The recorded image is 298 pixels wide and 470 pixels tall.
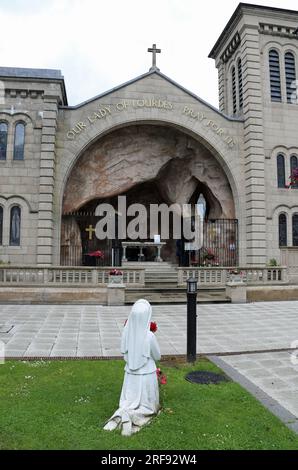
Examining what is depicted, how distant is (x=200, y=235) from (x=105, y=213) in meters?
6.29

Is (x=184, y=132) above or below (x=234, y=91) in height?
below

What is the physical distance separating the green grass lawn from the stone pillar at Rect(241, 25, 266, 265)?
14.6 meters

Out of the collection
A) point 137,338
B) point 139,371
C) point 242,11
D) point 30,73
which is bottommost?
point 139,371

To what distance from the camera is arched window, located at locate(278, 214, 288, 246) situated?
19781mm

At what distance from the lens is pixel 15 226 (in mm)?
17875

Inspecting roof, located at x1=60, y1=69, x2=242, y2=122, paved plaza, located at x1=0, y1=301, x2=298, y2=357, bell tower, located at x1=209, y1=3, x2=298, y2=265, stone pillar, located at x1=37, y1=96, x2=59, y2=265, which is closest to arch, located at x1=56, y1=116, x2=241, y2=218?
bell tower, located at x1=209, y1=3, x2=298, y2=265

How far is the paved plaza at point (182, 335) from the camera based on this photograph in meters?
6.14

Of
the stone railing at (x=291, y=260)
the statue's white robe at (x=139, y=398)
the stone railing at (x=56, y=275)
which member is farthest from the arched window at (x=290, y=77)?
the statue's white robe at (x=139, y=398)

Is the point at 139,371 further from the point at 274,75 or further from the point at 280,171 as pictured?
the point at 274,75

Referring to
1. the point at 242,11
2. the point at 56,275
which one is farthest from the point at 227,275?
the point at 242,11

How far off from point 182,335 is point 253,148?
13985 mm

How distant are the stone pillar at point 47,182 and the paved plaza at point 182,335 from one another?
4640 mm

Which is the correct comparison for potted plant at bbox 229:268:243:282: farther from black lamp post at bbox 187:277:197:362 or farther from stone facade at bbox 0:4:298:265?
black lamp post at bbox 187:277:197:362
